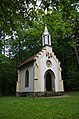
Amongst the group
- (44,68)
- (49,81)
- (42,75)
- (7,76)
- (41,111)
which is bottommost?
(41,111)

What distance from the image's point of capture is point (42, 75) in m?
24.1

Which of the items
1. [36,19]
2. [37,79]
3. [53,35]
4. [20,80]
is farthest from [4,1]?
[53,35]

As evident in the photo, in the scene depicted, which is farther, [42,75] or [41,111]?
[42,75]

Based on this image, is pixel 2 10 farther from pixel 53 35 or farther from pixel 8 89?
pixel 8 89

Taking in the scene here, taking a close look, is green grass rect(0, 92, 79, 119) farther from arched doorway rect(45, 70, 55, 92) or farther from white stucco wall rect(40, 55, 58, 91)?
arched doorway rect(45, 70, 55, 92)

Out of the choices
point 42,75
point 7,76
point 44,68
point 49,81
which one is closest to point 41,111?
point 42,75

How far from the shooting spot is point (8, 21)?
6391mm

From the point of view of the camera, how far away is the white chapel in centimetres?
2338

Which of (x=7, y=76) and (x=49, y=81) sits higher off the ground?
(x=7, y=76)

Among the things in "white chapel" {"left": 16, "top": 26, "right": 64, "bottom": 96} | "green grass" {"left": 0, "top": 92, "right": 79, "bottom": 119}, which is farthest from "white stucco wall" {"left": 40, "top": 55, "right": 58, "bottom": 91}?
"green grass" {"left": 0, "top": 92, "right": 79, "bottom": 119}

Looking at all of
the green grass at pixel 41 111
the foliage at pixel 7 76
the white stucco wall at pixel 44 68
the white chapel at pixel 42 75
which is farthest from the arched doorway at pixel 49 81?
the green grass at pixel 41 111

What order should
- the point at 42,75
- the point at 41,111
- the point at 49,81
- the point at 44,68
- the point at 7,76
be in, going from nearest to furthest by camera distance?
the point at 41,111 → the point at 42,75 → the point at 44,68 → the point at 49,81 → the point at 7,76

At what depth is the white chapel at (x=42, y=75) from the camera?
76.7 feet

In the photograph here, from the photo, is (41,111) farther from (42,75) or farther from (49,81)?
(49,81)
